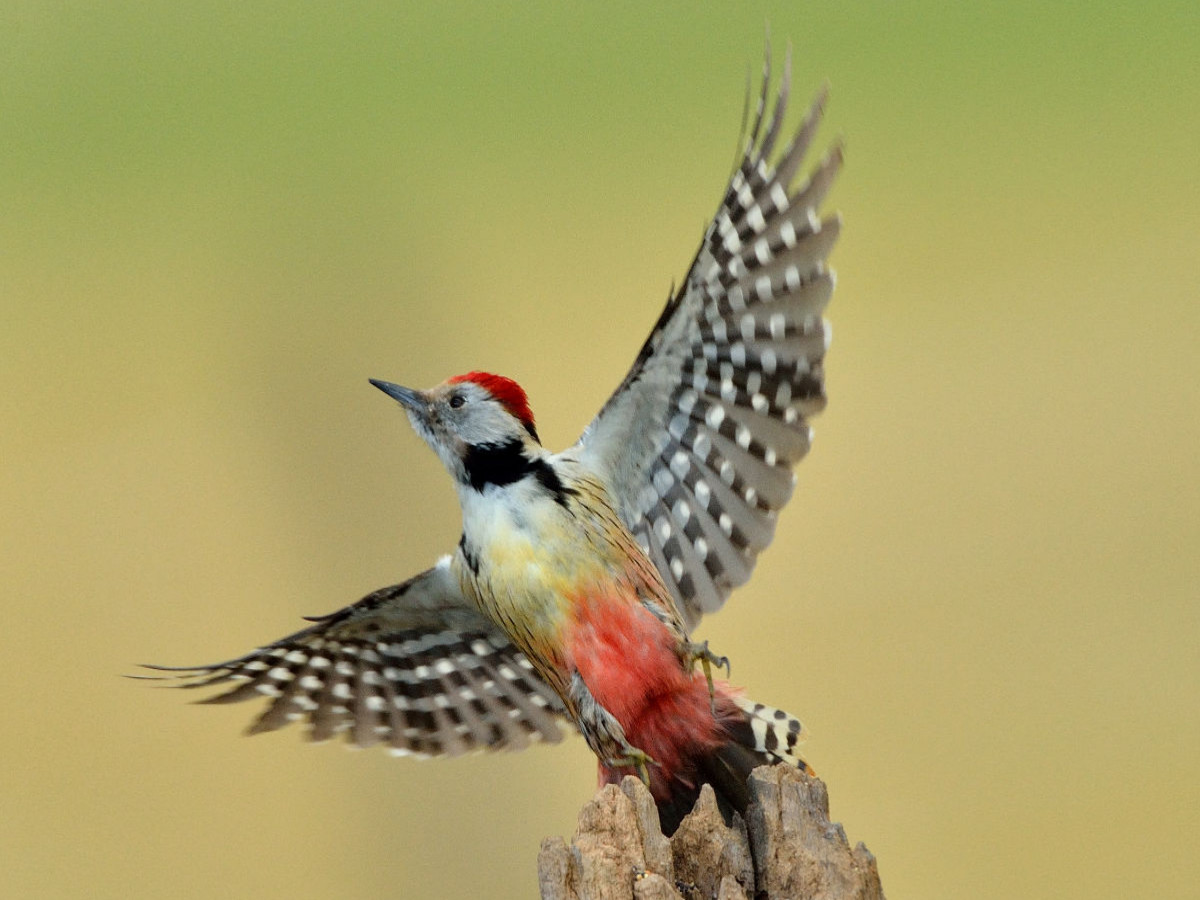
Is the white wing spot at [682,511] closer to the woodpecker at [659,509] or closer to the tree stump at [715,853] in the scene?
the woodpecker at [659,509]

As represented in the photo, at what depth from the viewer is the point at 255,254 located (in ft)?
21.3

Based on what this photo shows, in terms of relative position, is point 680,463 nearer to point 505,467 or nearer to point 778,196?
point 505,467

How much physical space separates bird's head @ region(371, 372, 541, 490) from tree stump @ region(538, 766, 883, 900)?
937mm

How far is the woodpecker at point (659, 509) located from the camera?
262cm

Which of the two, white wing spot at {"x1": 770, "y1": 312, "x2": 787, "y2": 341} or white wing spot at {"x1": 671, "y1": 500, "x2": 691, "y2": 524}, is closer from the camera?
white wing spot at {"x1": 770, "y1": 312, "x2": 787, "y2": 341}

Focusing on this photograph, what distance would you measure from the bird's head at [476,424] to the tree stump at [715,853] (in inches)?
36.9

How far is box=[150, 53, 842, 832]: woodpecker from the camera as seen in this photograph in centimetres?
262

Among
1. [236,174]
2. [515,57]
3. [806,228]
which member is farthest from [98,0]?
[806,228]

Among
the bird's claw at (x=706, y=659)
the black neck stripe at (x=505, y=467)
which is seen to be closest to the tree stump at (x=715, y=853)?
the bird's claw at (x=706, y=659)

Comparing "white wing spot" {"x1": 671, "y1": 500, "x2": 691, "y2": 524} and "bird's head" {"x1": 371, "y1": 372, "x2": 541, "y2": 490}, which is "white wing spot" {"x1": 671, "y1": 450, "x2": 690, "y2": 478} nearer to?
"white wing spot" {"x1": 671, "y1": 500, "x2": 691, "y2": 524}

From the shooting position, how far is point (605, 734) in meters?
2.63

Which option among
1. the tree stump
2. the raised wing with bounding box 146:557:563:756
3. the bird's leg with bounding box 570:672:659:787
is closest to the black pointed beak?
the raised wing with bounding box 146:557:563:756

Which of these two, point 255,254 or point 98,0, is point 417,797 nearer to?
point 255,254

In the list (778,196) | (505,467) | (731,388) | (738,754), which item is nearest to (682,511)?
(731,388)
